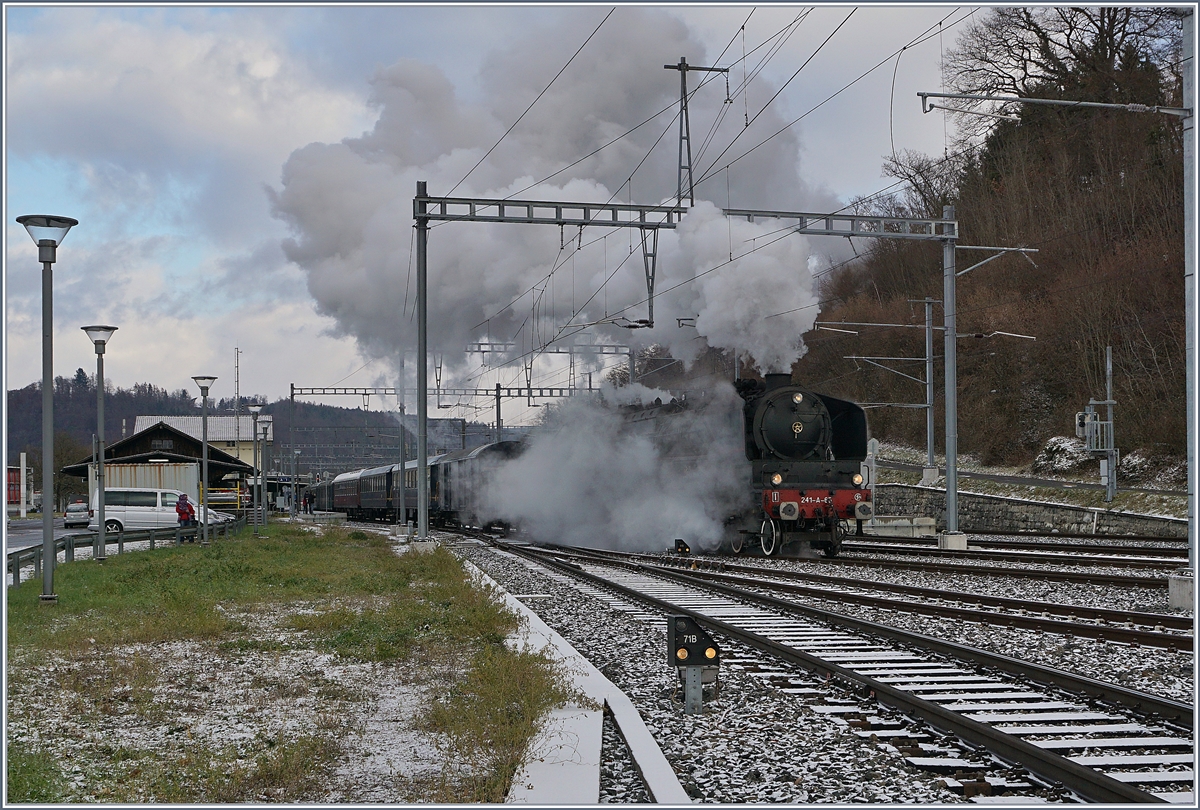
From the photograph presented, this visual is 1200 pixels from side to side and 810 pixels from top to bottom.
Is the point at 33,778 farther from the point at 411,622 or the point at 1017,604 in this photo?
the point at 1017,604

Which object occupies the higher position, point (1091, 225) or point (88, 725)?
point (1091, 225)

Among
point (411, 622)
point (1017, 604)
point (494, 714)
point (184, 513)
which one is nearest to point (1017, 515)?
point (1017, 604)

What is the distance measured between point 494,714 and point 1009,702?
366cm

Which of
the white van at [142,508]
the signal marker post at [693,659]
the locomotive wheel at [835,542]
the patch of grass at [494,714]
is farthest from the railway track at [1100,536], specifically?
the white van at [142,508]

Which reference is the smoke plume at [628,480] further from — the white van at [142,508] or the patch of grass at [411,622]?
A: the white van at [142,508]

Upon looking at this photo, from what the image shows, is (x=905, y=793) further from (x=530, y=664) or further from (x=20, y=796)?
(x=20, y=796)

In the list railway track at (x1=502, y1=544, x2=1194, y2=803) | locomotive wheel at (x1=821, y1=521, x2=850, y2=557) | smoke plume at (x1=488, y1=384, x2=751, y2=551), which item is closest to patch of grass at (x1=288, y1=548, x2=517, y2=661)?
railway track at (x1=502, y1=544, x2=1194, y2=803)

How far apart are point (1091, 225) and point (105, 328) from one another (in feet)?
111

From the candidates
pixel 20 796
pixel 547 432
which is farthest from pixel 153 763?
pixel 547 432

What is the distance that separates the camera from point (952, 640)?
10.0 m

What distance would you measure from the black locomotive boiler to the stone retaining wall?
10.0 metres

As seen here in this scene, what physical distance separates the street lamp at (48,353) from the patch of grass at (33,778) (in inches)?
326

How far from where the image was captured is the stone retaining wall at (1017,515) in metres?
26.8

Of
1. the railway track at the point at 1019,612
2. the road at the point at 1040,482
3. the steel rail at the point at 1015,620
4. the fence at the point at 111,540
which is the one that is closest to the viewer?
the steel rail at the point at 1015,620
